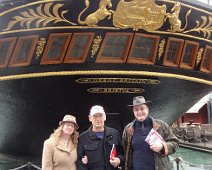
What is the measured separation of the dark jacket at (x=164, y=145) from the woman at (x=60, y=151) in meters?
0.39

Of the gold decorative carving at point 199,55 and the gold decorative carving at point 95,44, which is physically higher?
the gold decorative carving at point 199,55

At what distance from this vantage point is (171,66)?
17.7 feet

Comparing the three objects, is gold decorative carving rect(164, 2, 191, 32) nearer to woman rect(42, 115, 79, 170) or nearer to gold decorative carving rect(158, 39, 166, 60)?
gold decorative carving rect(158, 39, 166, 60)

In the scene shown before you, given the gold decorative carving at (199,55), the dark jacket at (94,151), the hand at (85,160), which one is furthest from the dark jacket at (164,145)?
the gold decorative carving at (199,55)

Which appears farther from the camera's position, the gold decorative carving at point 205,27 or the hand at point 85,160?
the gold decorative carving at point 205,27

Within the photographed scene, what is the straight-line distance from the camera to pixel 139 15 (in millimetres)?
4922

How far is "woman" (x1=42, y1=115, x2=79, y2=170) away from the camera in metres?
2.66

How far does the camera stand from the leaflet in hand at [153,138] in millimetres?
2559

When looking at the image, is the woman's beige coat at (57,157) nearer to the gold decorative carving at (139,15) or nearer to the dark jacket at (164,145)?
the dark jacket at (164,145)

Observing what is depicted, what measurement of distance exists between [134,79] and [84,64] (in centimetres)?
76

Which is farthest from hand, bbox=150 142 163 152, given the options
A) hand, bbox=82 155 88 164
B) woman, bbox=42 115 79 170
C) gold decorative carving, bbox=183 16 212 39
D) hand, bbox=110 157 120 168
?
gold decorative carving, bbox=183 16 212 39

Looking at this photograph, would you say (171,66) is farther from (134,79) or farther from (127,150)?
(127,150)

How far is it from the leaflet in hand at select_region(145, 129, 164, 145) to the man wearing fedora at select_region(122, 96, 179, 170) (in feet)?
0.08

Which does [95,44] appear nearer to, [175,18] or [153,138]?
[175,18]
